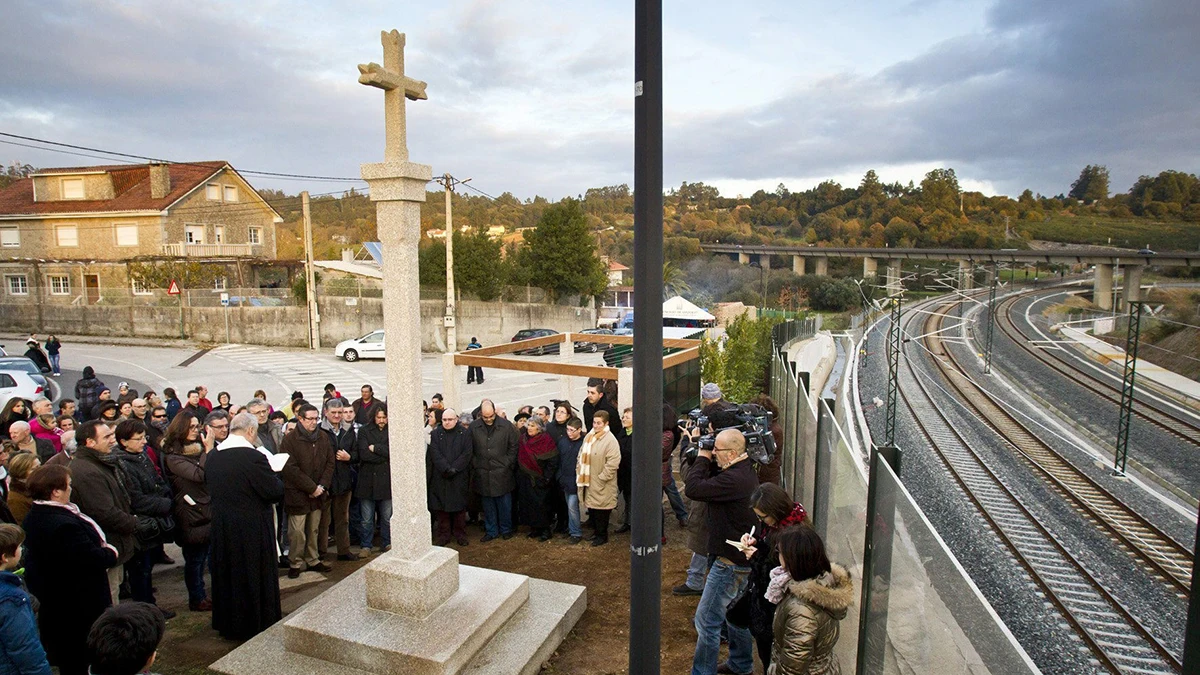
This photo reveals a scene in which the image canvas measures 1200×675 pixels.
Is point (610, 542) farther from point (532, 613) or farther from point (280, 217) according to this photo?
point (280, 217)

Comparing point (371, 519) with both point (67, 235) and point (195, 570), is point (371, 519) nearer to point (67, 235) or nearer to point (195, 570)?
point (195, 570)

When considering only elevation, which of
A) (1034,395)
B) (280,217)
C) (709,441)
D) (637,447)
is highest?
(280,217)

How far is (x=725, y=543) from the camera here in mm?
4883

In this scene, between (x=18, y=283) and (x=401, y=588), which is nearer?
(x=401, y=588)

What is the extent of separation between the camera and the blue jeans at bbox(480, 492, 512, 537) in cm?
823

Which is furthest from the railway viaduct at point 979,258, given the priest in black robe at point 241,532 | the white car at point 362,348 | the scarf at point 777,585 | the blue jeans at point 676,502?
the priest in black robe at point 241,532

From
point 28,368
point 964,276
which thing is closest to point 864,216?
point 964,276

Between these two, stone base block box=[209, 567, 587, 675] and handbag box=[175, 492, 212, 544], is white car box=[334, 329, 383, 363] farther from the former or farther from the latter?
→ stone base block box=[209, 567, 587, 675]

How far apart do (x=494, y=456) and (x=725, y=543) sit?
3763 millimetres

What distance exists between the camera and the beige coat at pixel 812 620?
3379 mm

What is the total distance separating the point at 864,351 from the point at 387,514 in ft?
108

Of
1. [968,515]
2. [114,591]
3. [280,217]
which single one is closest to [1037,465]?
[968,515]

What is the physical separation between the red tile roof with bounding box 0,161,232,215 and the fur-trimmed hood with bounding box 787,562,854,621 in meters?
45.0

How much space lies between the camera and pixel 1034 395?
2836cm
